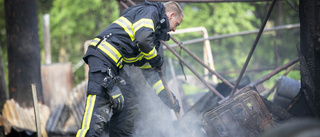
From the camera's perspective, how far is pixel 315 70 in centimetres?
334

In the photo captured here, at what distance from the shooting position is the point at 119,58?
11.1 ft

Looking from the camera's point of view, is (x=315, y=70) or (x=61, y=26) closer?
(x=315, y=70)

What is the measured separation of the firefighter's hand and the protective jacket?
0.28 metres

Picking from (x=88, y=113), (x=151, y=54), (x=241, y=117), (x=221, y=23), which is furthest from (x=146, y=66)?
(x=221, y=23)

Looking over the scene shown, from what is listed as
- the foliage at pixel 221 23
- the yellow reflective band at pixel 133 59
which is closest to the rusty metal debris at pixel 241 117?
the yellow reflective band at pixel 133 59

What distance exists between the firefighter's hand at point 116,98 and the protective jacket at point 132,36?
0.28m

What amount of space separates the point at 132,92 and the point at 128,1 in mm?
1290

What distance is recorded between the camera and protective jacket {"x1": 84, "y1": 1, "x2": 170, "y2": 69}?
10.6 ft

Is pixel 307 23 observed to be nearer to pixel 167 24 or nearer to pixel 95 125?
pixel 167 24

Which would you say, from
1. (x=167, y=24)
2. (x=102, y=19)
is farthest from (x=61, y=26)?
(x=167, y=24)

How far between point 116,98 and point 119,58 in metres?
0.44

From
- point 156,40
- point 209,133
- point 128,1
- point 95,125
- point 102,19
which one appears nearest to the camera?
point 95,125

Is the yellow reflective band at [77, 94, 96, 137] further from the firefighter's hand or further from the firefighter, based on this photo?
the firefighter's hand

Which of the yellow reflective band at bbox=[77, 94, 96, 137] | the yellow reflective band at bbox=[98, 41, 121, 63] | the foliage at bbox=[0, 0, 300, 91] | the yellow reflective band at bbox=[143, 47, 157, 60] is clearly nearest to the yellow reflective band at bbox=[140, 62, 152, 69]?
the yellow reflective band at bbox=[143, 47, 157, 60]
